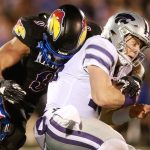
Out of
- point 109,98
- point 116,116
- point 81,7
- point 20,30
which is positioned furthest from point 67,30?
point 81,7

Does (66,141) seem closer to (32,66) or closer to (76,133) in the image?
(76,133)

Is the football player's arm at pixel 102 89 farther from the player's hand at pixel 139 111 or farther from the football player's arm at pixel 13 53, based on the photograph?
the football player's arm at pixel 13 53

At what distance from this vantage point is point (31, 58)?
3.87 metres

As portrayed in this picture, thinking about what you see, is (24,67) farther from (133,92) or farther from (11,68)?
(133,92)

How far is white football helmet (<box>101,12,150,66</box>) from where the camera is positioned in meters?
3.29

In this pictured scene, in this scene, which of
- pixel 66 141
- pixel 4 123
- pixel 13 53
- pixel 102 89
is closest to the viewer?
pixel 102 89

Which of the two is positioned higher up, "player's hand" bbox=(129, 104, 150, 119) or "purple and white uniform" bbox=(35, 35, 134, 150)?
"purple and white uniform" bbox=(35, 35, 134, 150)

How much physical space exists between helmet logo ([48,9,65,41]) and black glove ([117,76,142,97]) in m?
0.52

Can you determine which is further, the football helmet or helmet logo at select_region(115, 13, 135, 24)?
the football helmet

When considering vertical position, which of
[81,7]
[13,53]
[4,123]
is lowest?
[81,7]

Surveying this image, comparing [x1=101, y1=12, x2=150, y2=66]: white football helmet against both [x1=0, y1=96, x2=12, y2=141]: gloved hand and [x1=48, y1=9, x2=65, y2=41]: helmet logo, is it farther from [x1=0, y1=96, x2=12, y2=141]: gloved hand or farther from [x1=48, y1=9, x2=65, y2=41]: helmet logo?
[x1=0, y1=96, x2=12, y2=141]: gloved hand

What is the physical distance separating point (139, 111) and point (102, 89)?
54 centimetres

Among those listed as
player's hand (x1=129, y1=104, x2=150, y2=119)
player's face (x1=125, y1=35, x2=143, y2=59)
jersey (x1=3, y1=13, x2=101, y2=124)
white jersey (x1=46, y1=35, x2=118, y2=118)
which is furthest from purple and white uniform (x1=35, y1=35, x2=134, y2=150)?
jersey (x1=3, y1=13, x2=101, y2=124)

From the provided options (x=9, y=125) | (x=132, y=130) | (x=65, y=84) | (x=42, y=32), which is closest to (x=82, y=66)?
(x=65, y=84)
